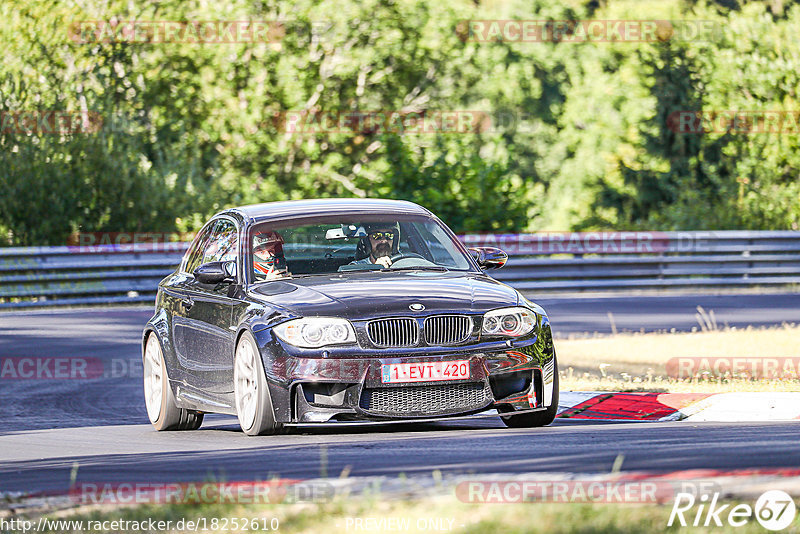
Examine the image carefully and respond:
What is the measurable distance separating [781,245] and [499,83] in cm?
3325

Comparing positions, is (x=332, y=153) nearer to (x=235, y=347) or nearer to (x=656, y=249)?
(x=656, y=249)

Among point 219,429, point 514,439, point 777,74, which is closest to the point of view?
point 514,439

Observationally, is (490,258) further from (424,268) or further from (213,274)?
(213,274)

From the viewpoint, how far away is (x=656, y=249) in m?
26.4

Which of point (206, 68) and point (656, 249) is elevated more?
point (206, 68)

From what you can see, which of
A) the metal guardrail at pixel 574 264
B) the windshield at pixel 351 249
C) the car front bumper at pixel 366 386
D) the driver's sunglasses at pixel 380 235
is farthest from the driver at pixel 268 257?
the metal guardrail at pixel 574 264

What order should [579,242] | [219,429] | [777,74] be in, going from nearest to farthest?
[219,429] → [579,242] → [777,74]

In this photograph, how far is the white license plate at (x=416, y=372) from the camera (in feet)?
28.7

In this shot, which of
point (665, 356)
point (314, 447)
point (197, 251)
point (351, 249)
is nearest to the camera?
point (314, 447)

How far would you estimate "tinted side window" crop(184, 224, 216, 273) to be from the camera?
11047 millimetres

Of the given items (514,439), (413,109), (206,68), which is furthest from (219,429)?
(413,109)

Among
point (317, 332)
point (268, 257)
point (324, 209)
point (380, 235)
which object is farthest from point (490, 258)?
point (317, 332)

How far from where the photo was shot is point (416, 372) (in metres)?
8.75

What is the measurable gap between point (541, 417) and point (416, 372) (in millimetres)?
1132
